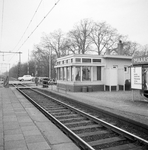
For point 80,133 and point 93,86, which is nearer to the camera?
point 80,133

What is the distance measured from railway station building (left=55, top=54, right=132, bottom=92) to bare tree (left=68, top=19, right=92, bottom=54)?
24560 millimetres

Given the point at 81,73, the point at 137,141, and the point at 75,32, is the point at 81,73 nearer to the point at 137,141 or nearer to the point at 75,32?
the point at 137,141

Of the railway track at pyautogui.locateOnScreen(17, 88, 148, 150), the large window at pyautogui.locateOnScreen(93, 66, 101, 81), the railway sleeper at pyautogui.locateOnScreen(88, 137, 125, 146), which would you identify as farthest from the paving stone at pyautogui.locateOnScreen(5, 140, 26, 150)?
the large window at pyautogui.locateOnScreen(93, 66, 101, 81)

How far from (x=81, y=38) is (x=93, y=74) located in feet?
89.8

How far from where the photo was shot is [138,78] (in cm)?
1202

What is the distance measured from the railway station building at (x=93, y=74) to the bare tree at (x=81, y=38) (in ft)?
80.6

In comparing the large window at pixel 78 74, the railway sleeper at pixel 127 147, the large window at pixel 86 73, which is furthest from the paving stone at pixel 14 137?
the large window at pixel 86 73

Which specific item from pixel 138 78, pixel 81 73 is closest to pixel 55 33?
pixel 81 73

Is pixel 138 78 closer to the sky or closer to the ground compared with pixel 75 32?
closer to the ground

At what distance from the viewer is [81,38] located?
45.6m

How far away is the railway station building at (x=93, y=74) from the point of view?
19016 mm

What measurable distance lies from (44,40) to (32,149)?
48.6 metres

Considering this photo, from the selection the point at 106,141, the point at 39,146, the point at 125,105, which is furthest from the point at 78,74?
the point at 39,146

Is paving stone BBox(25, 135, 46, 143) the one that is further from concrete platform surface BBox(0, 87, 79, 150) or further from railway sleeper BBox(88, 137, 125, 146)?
railway sleeper BBox(88, 137, 125, 146)
